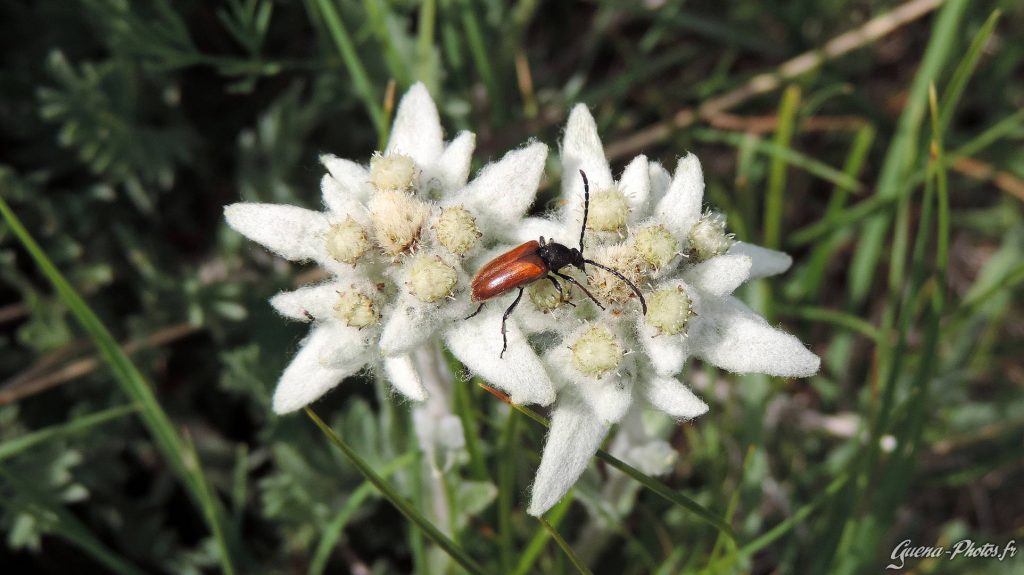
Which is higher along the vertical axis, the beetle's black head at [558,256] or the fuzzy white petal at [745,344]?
the beetle's black head at [558,256]

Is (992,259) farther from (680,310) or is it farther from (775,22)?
(680,310)

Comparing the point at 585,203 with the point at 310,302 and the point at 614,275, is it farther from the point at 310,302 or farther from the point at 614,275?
→ the point at 310,302

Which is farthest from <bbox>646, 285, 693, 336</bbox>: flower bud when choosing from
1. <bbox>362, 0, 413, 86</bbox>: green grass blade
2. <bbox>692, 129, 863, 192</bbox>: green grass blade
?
<bbox>362, 0, 413, 86</bbox>: green grass blade

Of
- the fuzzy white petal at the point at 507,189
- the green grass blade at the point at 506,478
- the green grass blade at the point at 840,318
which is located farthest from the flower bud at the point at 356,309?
the green grass blade at the point at 840,318

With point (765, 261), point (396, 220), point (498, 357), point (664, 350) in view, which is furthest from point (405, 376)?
point (765, 261)

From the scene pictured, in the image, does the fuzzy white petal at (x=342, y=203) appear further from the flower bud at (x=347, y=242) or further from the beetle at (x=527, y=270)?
the beetle at (x=527, y=270)
